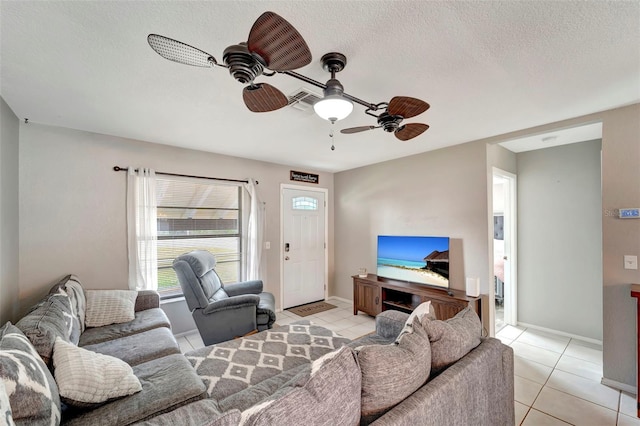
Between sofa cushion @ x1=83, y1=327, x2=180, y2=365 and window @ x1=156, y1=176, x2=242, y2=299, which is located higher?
window @ x1=156, y1=176, x2=242, y2=299

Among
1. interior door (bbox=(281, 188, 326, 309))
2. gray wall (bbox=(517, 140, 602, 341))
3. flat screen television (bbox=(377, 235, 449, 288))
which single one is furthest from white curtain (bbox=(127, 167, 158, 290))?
gray wall (bbox=(517, 140, 602, 341))

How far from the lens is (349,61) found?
1.70 metres

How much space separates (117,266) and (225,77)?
8.61 ft

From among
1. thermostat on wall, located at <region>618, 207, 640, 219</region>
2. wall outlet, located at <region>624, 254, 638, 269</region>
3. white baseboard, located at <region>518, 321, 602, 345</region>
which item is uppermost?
thermostat on wall, located at <region>618, 207, 640, 219</region>

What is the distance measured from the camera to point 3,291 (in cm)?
219

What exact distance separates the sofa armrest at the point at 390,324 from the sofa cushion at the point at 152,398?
4.84 ft

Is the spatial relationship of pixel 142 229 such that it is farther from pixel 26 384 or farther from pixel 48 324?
pixel 26 384

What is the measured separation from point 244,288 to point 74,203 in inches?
83.7

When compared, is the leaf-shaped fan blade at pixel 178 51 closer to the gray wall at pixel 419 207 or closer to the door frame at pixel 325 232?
the gray wall at pixel 419 207

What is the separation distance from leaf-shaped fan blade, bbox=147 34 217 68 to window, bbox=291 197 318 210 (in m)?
3.59

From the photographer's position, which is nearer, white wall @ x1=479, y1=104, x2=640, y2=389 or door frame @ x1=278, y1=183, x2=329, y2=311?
white wall @ x1=479, y1=104, x2=640, y2=389

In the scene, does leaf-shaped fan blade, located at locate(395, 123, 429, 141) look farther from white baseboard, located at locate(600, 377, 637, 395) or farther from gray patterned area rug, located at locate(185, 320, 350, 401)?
white baseboard, located at locate(600, 377, 637, 395)

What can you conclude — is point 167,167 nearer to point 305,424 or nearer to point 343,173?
→ point 343,173

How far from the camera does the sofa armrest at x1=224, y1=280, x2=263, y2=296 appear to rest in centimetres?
361
